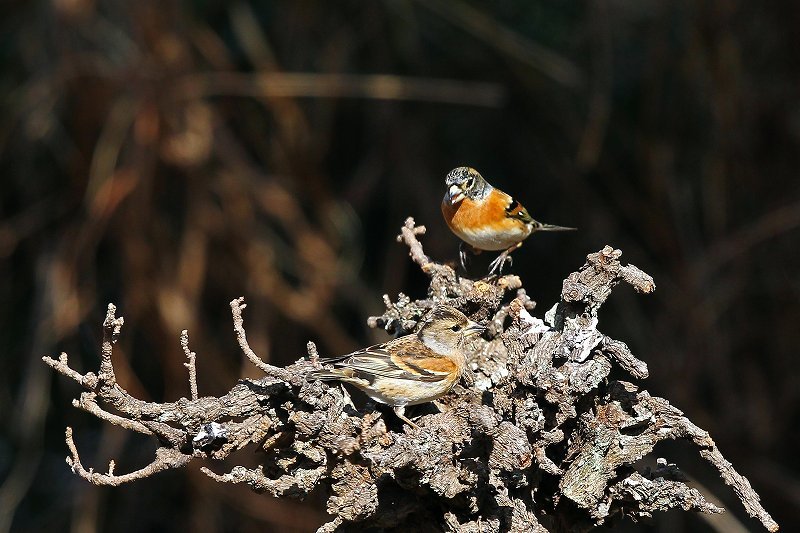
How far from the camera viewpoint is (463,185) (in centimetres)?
388

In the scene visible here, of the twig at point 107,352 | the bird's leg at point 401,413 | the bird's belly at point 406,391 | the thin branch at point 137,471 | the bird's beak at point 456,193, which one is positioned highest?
the bird's beak at point 456,193

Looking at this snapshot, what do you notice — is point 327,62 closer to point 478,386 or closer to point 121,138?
point 121,138

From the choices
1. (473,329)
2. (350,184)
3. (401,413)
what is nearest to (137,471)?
(401,413)

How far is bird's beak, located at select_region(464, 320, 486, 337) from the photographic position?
267cm

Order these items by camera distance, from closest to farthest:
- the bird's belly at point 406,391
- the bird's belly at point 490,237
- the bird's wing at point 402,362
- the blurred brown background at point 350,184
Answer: the bird's belly at point 406,391 < the bird's wing at point 402,362 < the bird's belly at point 490,237 < the blurred brown background at point 350,184

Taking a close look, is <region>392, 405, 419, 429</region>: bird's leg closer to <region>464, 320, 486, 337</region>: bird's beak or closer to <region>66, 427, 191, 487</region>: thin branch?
<region>464, 320, 486, 337</region>: bird's beak

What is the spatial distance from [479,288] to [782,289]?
3.36 metres

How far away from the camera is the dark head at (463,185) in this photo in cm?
387

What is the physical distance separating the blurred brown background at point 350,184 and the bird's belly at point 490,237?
5.69 feet

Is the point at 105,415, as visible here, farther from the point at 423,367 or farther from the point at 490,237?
the point at 490,237

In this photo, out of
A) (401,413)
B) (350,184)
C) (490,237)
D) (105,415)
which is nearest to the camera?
(105,415)

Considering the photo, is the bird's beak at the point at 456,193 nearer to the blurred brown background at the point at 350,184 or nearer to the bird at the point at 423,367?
the bird at the point at 423,367

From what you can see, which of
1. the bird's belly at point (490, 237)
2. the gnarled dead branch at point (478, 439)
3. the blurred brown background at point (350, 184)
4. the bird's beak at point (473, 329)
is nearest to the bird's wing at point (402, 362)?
the bird's beak at point (473, 329)

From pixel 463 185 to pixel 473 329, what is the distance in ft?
4.20
